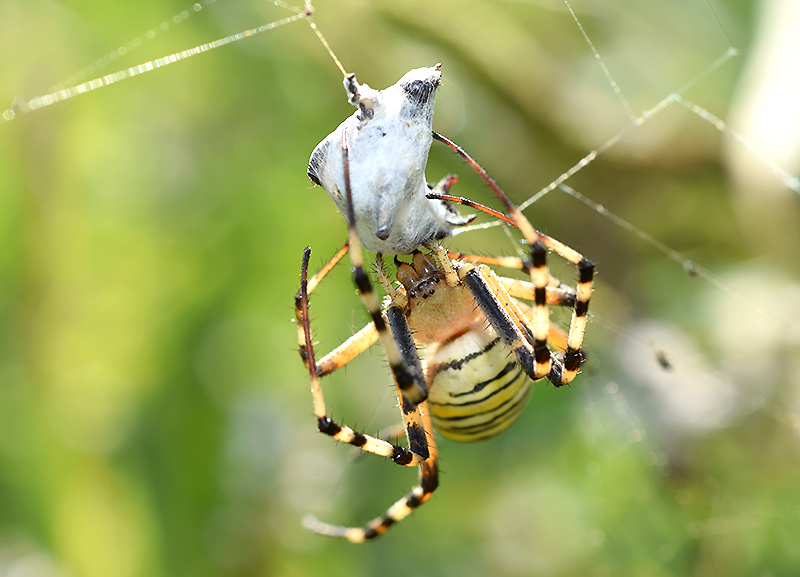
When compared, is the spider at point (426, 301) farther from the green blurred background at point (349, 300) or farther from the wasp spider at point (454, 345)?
the green blurred background at point (349, 300)

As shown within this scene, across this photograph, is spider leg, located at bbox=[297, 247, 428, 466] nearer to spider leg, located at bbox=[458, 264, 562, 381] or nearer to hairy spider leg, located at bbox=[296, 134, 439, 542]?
hairy spider leg, located at bbox=[296, 134, 439, 542]

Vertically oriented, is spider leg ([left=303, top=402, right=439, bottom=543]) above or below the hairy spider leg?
below

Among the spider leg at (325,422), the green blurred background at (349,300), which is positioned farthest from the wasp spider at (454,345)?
the green blurred background at (349,300)

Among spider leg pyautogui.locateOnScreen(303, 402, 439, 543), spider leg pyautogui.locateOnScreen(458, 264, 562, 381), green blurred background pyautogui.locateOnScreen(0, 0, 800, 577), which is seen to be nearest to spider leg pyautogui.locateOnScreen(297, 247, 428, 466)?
spider leg pyautogui.locateOnScreen(303, 402, 439, 543)

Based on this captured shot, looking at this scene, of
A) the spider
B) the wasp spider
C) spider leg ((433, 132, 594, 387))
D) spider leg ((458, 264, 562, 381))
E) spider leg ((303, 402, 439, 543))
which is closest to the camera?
the spider

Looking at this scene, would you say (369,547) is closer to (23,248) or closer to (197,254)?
(197,254)

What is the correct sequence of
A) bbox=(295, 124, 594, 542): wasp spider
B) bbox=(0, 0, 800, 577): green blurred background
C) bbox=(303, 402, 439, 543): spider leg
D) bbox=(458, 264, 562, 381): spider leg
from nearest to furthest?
bbox=(295, 124, 594, 542): wasp spider < bbox=(458, 264, 562, 381): spider leg < bbox=(303, 402, 439, 543): spider leg < bbox=(0, 0, 800, 577): green blurred background

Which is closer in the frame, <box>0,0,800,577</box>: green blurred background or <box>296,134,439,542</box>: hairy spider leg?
<box>296,134,439,542</box>: hairy spider leg

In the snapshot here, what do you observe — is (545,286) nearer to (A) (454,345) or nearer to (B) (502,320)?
(B) (502,320)
